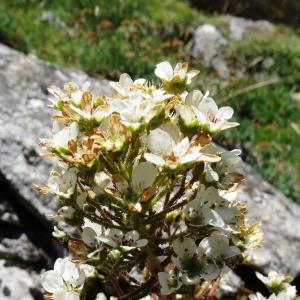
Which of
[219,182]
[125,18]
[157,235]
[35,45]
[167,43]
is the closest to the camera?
[219,182]

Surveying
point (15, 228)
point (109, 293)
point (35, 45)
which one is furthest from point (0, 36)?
point (109, 293)

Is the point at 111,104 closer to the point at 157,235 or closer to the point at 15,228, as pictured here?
the point at 157,235

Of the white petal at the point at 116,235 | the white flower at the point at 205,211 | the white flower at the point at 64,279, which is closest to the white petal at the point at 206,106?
the white flower at the point at 205,211

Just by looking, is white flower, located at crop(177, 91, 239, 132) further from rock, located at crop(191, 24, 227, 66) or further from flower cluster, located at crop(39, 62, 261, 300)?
rock, located at crop(191, 24, 227, 66)

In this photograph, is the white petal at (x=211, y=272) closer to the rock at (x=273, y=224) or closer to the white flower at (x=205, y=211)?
the white flower at (x=205, y=211)

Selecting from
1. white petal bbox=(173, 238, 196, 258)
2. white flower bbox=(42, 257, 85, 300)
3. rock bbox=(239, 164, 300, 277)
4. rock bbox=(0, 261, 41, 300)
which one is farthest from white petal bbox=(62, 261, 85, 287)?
rock bbox=(239, 164, 300, 277)

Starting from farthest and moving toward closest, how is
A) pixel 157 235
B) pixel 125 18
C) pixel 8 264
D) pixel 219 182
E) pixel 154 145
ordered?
pixel 125 18 < pixel 8 264 < pixel 157 235 < pixel 219 182 < pixel 154 145

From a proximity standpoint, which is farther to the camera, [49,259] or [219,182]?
[49,259]
